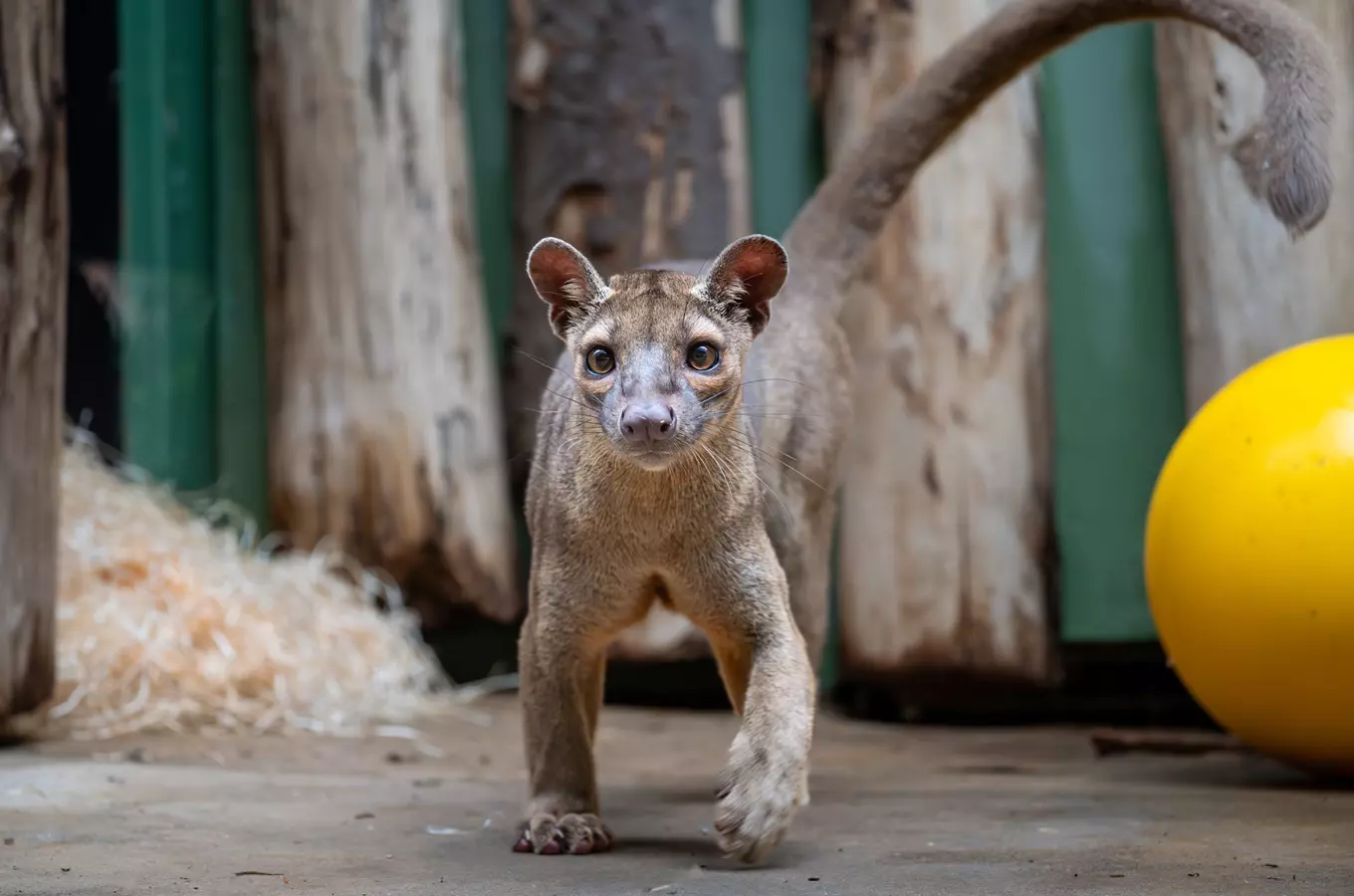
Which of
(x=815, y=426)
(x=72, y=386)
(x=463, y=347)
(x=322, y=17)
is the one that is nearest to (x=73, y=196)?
(x=72, y=386)

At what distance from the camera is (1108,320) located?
563cm

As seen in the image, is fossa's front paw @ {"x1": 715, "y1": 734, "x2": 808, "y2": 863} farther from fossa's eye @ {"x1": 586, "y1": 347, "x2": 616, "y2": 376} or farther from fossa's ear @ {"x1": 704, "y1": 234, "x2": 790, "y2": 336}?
fossa's ear @ {"x1": 704, "y1": 234, "x2": 790, "y2": 336}

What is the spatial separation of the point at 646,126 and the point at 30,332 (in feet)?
7.98

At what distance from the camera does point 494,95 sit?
6301mm

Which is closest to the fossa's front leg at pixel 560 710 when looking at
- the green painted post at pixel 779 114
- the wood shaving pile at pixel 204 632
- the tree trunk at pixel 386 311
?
the wood shaving pile at pixel 204 632

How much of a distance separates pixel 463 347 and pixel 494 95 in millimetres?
1192

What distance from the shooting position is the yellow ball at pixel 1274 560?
142 inches

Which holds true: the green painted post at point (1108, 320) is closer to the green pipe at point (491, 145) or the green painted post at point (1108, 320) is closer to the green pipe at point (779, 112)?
the green pipe at point (779, 112)

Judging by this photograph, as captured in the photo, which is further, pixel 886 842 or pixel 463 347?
pixel 463 347

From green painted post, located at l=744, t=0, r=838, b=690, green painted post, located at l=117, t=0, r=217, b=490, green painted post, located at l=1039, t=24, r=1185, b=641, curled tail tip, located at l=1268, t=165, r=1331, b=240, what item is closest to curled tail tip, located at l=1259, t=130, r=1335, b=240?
curled tail tip, located at l=1268, t=165, r=1331, b=240

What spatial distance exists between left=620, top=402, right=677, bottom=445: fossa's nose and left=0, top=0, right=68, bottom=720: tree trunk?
92.7 inches

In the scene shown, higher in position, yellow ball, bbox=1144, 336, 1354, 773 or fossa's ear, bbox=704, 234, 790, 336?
fossa's ear, bbox=704, 234, 790, 336

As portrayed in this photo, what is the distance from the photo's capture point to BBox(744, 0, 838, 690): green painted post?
19.9ft

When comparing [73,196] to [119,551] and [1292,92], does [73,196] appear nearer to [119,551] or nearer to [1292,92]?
[119,551]
